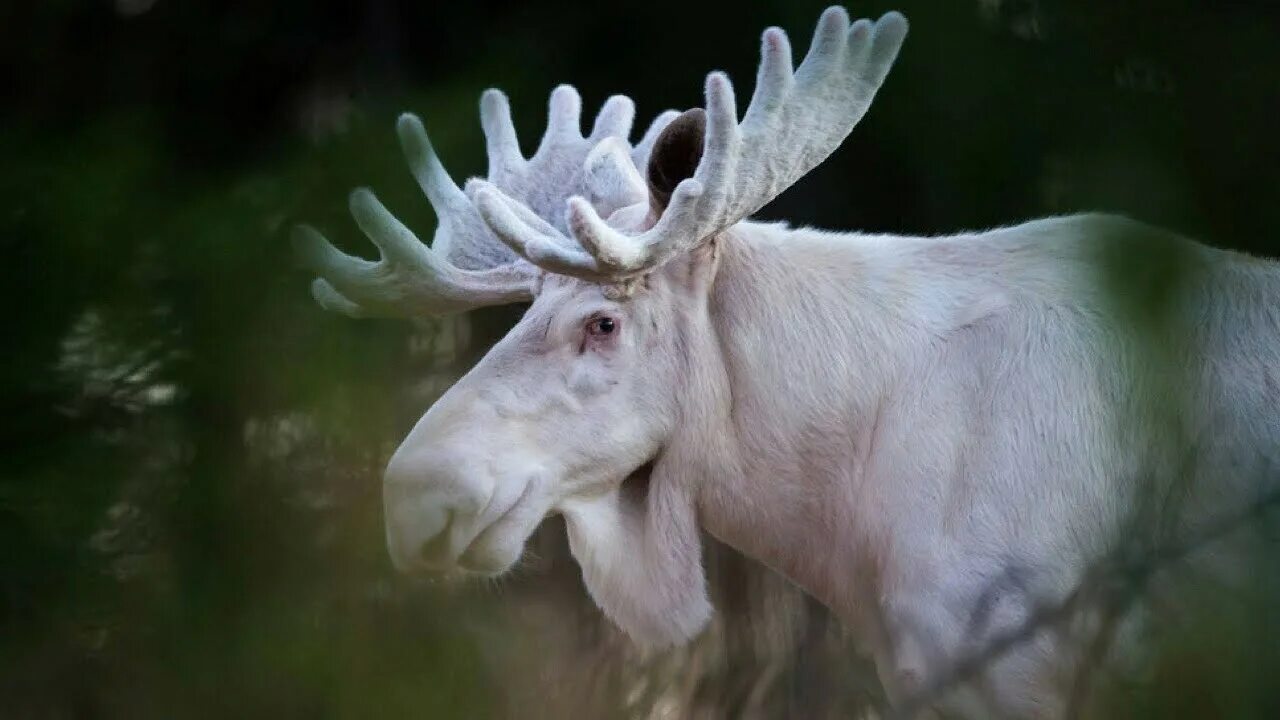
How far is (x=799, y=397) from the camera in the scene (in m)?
2.73

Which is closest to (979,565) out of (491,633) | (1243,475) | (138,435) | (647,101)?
(1243,475)

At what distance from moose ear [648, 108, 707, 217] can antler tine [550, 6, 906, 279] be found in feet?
0.52

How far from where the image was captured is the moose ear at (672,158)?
2.75 m

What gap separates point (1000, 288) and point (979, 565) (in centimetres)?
52

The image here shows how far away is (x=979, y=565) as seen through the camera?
95.0 inches

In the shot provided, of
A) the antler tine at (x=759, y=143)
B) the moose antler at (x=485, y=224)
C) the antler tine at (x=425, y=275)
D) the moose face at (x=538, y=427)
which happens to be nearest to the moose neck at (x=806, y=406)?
the moose face at (x=538, y=427)

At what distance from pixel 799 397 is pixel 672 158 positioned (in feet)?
1.58

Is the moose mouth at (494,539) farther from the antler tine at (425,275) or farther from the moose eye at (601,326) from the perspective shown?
the antler tine at (425,275)

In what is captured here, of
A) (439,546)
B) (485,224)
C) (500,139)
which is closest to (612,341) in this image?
(485,224)

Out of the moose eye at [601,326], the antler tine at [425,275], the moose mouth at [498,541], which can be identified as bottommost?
the moose mouth at [498,541]

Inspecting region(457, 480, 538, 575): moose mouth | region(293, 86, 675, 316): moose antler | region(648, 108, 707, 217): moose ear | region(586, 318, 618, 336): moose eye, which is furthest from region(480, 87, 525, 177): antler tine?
region(457, 480, 538, 575): moose mouth

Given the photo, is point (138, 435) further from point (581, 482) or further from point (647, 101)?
point (647, 101)

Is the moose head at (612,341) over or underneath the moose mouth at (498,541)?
over

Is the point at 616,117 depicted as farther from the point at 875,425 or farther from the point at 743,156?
the point at 875,425
